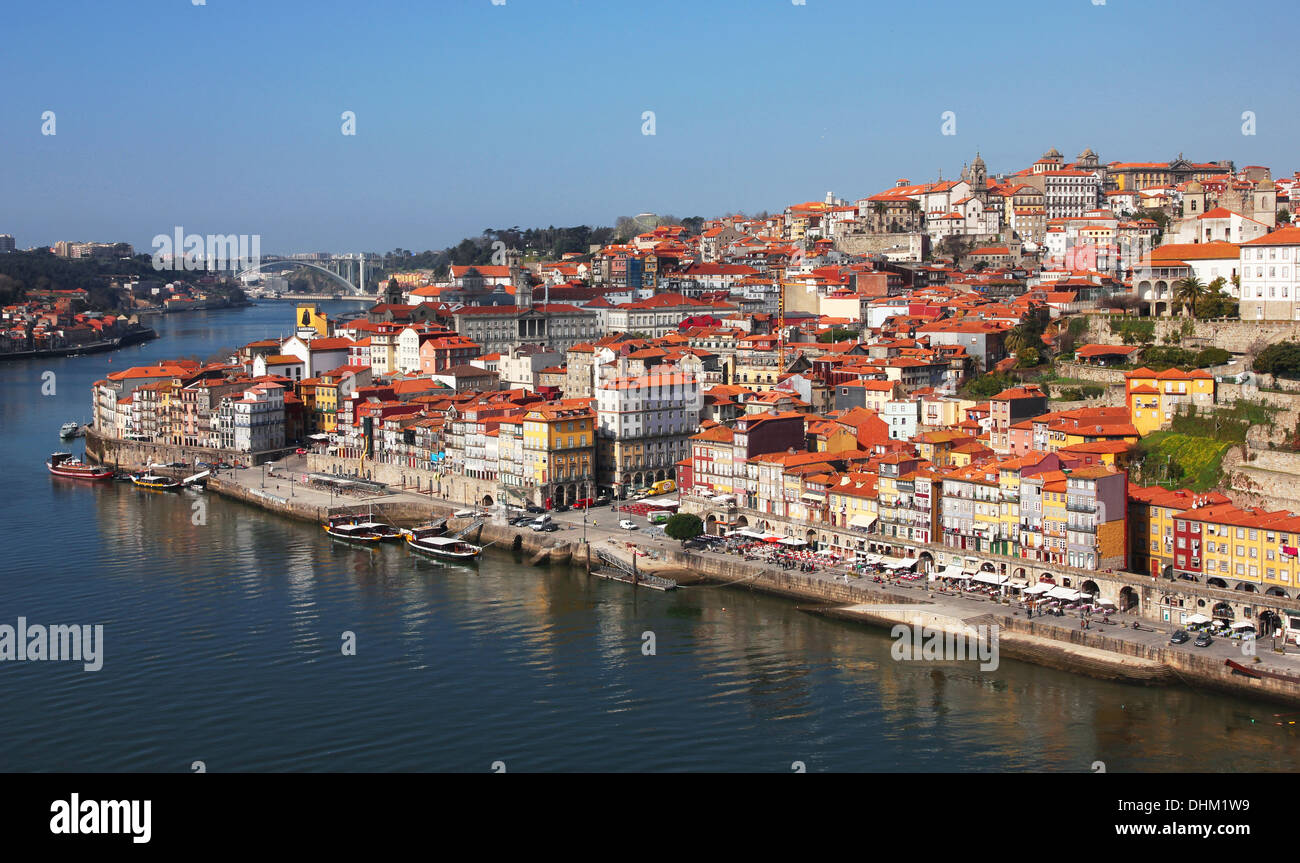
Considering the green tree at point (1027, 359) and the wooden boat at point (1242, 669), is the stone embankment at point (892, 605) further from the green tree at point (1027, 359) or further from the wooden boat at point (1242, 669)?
the green tree at point (1027, 359)

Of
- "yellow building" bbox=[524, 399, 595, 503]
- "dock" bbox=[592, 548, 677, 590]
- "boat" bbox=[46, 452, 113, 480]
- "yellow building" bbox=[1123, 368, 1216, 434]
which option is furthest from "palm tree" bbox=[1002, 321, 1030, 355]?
"boat" bbox=[46, 452, 113, 480]

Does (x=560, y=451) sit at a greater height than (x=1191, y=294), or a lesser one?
lesser

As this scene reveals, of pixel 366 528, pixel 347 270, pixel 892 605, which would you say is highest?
pixel 347 270

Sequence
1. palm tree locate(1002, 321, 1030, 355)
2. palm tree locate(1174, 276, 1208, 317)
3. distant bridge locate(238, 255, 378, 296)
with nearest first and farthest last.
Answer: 1. palm tree locate(1174, 276, 1208, 317)
2. palm tree locate(1002, 321, 1030, 355)
3. distant bridge locate(238, 255, 378, 296)

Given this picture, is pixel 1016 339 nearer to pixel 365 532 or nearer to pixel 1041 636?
pixel 1041 636

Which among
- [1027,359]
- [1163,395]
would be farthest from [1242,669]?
[1027,359]

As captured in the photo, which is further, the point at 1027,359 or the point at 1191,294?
the point at 1027,359

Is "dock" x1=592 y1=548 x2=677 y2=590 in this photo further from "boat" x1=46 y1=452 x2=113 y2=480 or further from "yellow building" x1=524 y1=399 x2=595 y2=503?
"boat" x1=46 y1=452 x2=113 y2=480
